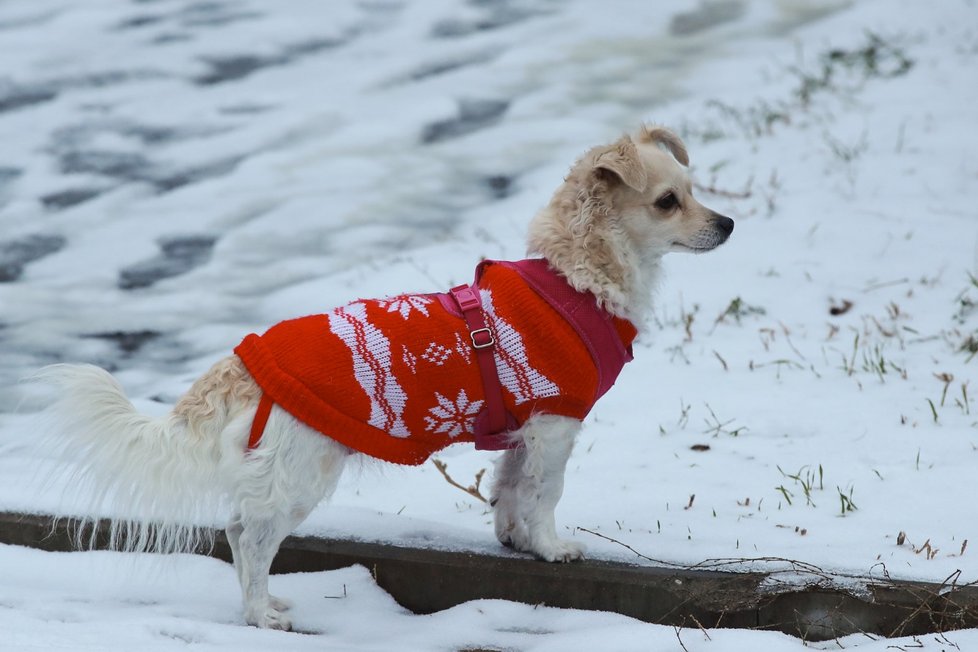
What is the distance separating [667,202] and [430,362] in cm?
106

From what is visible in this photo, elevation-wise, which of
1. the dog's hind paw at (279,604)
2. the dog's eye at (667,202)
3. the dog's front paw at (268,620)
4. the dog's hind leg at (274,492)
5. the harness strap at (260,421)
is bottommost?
the dog's hind paw at (279,604)

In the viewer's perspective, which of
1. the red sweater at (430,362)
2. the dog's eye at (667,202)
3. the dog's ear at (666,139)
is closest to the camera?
the red sweater at (430,362)

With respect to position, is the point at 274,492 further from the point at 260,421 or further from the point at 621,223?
the point at 621,223

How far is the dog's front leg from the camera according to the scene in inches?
140

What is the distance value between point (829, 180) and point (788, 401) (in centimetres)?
256

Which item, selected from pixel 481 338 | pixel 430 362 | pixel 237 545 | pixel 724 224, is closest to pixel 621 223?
pixel 724 224

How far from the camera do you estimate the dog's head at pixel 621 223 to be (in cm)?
362

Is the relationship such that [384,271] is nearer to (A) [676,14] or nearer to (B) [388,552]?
(B) [388,552]

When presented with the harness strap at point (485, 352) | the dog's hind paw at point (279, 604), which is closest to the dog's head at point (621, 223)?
the harness strap at point (485, 352)

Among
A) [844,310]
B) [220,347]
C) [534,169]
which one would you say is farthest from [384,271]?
[844,310]

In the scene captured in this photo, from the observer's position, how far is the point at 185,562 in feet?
12.3

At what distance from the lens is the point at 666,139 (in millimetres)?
4117

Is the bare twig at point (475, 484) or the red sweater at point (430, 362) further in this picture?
the bare twig at point (475, 484)

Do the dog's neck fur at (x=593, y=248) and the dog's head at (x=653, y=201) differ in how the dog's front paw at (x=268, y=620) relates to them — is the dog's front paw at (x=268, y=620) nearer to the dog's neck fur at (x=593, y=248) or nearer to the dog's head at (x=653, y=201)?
the dog's neck fur at (x=593, y=248)
